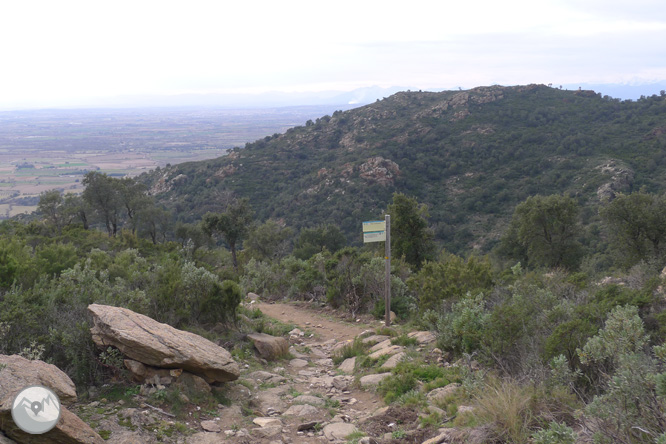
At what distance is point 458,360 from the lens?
6.15m

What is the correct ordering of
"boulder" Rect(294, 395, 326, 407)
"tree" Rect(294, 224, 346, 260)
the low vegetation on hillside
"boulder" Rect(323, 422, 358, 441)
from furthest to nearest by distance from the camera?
"tree" Rect(294, 224, 346, 260)
"boulder" Rect(294, 395, 326, 407)
"boulder" Rect(323, 422, 358, 441)
the low vegetation on hillside

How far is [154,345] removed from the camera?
512 cm

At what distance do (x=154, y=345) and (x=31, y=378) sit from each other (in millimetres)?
1322

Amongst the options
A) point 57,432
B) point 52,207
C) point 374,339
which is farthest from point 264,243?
point 57,432

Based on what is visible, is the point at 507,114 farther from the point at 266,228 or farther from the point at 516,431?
the point at 516,431

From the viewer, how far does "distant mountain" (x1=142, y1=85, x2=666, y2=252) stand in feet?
108

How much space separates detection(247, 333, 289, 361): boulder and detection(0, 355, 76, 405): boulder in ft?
11.6

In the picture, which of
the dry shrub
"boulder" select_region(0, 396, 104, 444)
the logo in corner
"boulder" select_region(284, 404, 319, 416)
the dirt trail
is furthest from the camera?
the dirt trail

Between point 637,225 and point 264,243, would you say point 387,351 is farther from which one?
point 264,243

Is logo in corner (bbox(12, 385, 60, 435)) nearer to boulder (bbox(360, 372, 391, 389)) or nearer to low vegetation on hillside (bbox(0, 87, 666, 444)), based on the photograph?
low vegetation on hillside (bbox(0, 87, 666, 444))

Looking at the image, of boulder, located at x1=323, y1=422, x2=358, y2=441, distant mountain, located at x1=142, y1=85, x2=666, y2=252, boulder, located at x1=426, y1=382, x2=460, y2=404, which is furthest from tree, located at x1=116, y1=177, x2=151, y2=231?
boulder, located at x1=426, y1=382, x2=460, y2=404

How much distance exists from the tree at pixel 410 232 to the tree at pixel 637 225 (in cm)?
701

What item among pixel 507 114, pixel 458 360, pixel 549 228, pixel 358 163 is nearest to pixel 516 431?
pixel 458 360

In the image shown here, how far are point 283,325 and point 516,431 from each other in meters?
7.20
